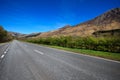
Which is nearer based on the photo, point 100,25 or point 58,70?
point 58,70

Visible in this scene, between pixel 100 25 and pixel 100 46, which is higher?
pixel 100 25

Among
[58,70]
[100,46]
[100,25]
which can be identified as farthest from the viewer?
[100,25]

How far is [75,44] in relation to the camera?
2261cm

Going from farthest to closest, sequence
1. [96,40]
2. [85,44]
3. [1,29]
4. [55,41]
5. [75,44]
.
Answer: [1,29], [55,41], [75,44], [85,44], [96,40]

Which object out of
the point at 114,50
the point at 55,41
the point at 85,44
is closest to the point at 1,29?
the point at 55,41

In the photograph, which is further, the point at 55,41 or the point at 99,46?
the point at 55,41

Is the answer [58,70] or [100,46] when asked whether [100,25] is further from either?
[58,70]

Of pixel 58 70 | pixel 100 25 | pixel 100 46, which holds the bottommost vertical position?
pixel 58 70

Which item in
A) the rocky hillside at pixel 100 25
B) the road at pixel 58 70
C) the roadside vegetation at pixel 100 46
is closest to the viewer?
the road at pixel 58 70

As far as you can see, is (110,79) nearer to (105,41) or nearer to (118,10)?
(105,41)

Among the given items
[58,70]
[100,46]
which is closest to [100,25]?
[100,46]

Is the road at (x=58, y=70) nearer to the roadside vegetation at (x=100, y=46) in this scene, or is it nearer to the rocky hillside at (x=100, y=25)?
the roadside vegetation at (x=100, y=46)

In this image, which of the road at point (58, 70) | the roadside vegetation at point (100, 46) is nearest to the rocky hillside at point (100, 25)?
the roadside vegetation at point (100, 46)

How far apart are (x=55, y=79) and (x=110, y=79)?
6.79 feet
